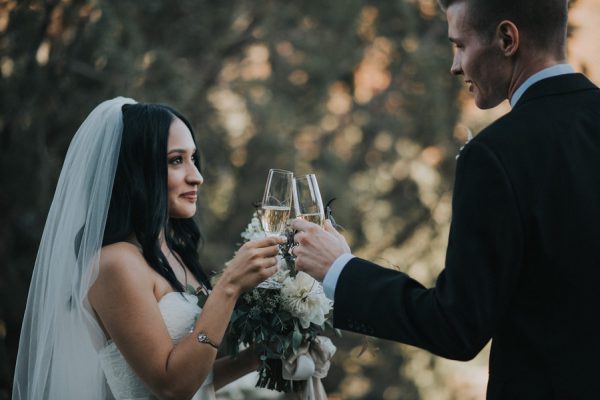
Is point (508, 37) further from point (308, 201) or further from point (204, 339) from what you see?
point (204, 339)

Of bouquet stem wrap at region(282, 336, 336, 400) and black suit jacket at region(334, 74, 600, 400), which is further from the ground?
black suit jacket at region(334, 74, 600, 400)

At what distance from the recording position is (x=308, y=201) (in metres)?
2.75

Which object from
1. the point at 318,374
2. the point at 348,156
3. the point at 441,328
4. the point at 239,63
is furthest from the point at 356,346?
the point at 441,328

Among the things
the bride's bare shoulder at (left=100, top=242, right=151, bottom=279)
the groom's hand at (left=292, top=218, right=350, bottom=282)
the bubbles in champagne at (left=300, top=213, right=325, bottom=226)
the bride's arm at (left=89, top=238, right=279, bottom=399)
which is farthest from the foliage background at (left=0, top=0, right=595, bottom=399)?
the groom's hand at (left=292, top=218, right=350, bottom=282)

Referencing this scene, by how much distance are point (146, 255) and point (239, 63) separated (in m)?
6.50

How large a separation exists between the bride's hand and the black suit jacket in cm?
90

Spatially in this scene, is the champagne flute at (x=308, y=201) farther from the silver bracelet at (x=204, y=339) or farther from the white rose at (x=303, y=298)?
the silver bracelet at (x=204, y=339)

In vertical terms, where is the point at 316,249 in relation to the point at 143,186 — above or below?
below

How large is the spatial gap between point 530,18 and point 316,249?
3.38ft

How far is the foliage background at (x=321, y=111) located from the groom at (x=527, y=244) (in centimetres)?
409

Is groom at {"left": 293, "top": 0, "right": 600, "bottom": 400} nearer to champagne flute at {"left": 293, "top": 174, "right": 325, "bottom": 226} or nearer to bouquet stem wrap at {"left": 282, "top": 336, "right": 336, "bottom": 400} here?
champagne flute at {"left": 293, "top": 174, "right": 325, "bottom": 226}

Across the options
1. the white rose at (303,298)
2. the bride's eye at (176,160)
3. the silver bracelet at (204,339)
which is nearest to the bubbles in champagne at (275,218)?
the white rose at (303,298)

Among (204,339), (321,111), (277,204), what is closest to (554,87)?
(277,204)

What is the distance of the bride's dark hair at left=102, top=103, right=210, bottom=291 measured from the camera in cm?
313
